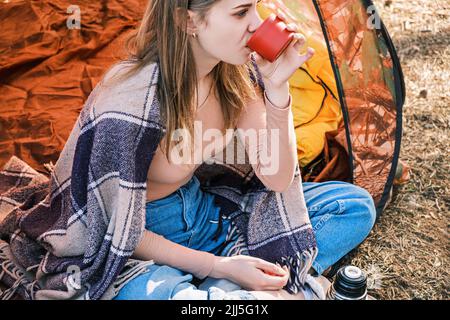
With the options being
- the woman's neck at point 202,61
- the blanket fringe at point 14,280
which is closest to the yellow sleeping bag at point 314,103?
the woman's neck at point 202,61

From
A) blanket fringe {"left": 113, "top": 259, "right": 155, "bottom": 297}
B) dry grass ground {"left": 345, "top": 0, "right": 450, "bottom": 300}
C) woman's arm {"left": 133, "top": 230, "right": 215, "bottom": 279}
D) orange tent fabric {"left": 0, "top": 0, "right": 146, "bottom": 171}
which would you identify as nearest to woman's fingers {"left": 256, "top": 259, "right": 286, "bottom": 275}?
woman's arm {"left": 133, "top": 230, "right": 215, "bottom": 279}

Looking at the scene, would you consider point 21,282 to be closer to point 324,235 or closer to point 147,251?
point 147,251

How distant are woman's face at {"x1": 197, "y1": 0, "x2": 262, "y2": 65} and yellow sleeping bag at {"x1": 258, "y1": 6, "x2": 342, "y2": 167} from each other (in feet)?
2.47

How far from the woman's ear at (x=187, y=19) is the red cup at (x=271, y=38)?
127mm

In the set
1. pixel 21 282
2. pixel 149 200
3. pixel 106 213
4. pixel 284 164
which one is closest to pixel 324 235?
pixel 284 164

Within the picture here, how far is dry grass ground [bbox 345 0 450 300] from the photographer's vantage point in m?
1.87

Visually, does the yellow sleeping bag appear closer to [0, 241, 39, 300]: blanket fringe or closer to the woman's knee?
the woman's knee

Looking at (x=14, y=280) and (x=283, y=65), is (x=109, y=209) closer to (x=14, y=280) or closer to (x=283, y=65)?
(x=14, y=280)

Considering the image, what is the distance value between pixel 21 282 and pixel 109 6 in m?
1.38

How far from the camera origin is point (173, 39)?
137cm

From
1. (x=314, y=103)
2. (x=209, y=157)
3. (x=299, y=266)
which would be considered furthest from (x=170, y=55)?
(x=314, y=103)

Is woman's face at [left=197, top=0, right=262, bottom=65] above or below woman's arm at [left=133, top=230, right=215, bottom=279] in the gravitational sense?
above

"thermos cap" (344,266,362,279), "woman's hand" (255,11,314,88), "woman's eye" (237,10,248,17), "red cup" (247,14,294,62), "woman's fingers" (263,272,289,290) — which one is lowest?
"woman's fingers" (263,272,289,290)

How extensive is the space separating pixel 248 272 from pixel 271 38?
0.57 meters
